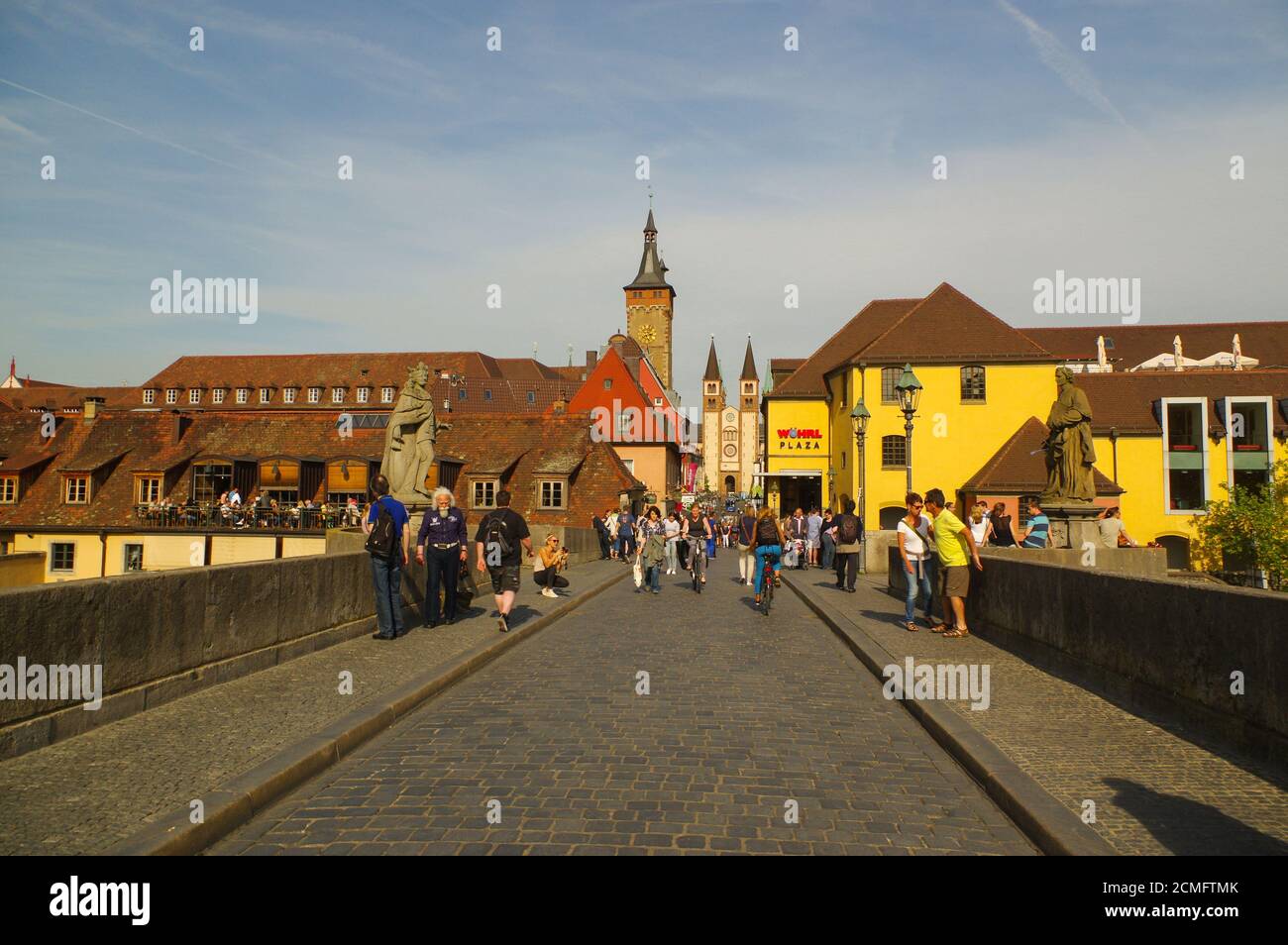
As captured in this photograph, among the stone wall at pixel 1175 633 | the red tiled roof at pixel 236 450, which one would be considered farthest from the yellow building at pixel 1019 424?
the stone wall at pixel 1175 633

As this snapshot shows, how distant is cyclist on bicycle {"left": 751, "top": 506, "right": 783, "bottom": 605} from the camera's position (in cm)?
1467

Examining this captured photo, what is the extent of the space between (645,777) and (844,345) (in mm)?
47627

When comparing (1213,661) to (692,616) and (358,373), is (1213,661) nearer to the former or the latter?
(692,616)

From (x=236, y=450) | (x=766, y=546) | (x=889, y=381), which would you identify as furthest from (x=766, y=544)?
(x=236, y=450)

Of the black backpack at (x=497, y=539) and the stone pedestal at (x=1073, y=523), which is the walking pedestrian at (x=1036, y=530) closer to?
the stone pedestal at (x=1073, y=523)

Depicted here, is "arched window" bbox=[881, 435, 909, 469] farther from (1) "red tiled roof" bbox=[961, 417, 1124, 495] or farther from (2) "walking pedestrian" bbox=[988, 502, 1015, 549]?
(2) "walking pedestrian" bbox=[988, 502, 1015, 549]

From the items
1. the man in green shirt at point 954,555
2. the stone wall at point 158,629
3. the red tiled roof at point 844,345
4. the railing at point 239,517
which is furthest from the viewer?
the red tiled roof at point 844,345

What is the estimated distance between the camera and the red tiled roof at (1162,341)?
6272 centimetres

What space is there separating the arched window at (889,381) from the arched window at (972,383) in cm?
304

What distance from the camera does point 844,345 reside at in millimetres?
50625

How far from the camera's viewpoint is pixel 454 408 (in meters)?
78.0

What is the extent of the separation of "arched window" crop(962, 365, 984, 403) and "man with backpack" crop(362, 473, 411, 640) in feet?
119
